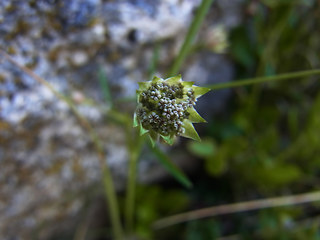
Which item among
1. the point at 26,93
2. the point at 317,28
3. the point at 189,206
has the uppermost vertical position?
the point at 317,28

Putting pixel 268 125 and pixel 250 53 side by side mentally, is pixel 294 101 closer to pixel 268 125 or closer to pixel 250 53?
pixel 268 125

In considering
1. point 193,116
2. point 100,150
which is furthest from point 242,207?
point 193,116

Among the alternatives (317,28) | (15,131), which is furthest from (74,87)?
(317,28)

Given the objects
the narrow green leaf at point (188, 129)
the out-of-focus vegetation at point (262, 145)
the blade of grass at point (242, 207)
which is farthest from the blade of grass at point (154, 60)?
the blade of grass at point (242, 207)

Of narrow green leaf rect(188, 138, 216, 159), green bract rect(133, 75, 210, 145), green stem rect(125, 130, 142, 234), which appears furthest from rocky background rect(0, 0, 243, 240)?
green bract rect(133, 75, 210, 145)

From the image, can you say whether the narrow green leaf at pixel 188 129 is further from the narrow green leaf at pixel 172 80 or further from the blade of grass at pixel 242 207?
the blade of grass at pixel 242 207

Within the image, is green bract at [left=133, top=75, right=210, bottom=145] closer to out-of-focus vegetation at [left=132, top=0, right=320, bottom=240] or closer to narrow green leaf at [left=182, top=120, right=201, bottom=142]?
narrow green leaf at [left=182, top=120, right=201, bottom=142]
